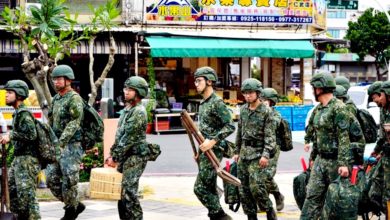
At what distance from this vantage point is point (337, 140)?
7574 millimetres


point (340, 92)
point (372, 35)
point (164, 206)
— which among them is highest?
point (372, 35)

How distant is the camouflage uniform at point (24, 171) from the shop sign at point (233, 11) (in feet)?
53.8

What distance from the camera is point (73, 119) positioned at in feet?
28.4

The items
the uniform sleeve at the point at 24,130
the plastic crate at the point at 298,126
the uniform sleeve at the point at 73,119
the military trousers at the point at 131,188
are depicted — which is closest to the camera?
the uniform sleeve at the point at 24,130

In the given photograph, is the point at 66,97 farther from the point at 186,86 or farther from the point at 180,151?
the point at 186,86

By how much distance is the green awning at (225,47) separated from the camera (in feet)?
76.2

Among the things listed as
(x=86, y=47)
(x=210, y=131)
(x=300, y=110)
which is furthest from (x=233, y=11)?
(x=210, y=131)

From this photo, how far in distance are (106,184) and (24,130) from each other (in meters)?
3.00

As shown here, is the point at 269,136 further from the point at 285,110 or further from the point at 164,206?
Answer: the point at 285,110

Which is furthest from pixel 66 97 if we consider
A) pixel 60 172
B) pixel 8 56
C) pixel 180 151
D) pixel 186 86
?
pixel 186 86

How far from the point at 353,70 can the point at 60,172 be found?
59950 millimetres

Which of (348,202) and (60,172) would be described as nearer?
(348,202)

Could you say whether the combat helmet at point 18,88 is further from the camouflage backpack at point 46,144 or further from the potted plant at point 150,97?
the potted plant at point 150,97

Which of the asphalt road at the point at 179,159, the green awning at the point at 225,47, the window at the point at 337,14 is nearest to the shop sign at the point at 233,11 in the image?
the green awning at the point at 225,47
